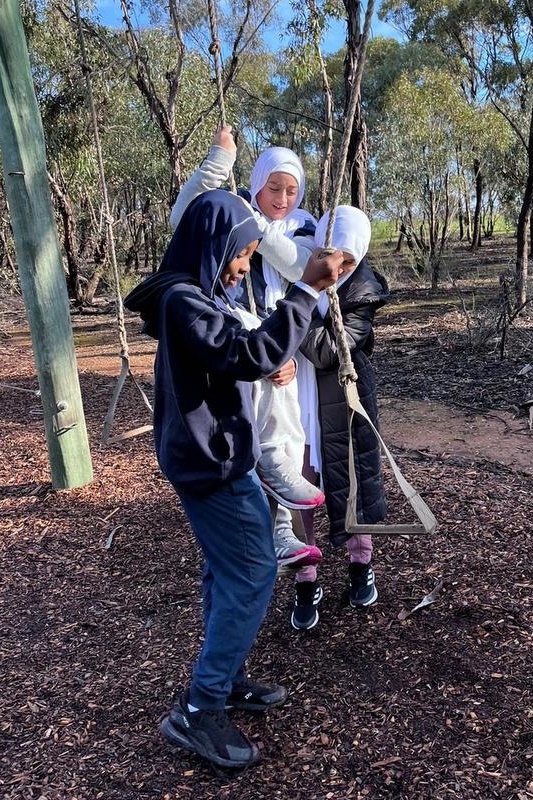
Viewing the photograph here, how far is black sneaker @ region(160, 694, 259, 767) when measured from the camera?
5.72 feet

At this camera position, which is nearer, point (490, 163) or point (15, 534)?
point (15, 534)

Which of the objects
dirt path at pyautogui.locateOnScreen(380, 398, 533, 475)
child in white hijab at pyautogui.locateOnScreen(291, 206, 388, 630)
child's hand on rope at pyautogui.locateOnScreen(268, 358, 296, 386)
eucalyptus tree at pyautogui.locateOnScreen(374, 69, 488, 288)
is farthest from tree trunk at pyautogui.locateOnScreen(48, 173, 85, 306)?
child's hand on rope at pyautogui.locateOnScreen(268, 358, 296, 386)

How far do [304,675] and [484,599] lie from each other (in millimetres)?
Result: 751

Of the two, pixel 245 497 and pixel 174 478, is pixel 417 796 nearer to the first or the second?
pixel 245 497

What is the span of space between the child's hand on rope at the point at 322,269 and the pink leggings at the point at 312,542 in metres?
0.79

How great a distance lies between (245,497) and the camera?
5.38 ft

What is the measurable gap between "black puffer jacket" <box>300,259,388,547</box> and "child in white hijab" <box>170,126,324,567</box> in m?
0.13

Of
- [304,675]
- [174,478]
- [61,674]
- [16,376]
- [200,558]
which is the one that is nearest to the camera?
[174,478]

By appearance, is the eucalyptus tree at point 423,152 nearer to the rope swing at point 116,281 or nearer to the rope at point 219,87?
the rope swing at point 116,281

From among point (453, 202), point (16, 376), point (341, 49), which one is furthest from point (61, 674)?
point (341, 49)

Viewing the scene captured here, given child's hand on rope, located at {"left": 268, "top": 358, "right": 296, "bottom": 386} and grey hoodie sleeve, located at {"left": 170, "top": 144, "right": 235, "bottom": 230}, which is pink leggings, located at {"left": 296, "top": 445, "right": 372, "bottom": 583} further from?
grey hoodie sleeve, located at {"left": 170, "top": 144, "right": 235, "bottom": 230}

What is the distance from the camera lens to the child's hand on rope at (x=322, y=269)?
158 cm

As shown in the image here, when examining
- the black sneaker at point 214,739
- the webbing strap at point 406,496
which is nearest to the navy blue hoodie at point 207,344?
the webbing strap at point 406,496

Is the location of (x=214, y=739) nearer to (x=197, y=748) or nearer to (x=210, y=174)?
(x=197, y=748)
